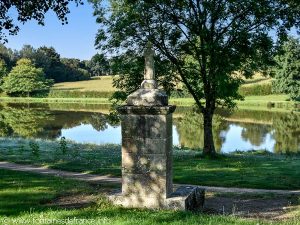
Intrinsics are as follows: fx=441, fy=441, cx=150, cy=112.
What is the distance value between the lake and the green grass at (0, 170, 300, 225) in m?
22.1

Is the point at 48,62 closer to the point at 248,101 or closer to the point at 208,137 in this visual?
the point at 248,101

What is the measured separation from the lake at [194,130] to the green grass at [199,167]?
472 inches

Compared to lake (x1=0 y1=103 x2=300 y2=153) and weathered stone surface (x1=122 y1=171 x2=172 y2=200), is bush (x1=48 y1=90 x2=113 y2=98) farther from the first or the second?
weathered stone surface (x1=122 y1=171 x2=172 y2=200)

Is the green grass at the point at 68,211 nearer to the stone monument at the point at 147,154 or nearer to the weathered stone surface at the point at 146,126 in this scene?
the stone monument at the point at 147,154

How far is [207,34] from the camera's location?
24828mm

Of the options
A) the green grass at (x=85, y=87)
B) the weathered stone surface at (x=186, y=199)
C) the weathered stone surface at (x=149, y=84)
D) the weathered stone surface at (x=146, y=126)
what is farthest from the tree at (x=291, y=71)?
the weathered stone surface at (x=146, y=126)

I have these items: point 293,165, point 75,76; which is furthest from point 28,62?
point 293,165

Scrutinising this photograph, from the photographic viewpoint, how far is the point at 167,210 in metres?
10.0

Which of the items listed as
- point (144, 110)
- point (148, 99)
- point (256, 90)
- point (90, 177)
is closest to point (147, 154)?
point (144, 110)

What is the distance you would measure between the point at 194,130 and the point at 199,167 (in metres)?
30.8

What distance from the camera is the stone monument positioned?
10.4 m

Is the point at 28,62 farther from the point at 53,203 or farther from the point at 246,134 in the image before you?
the point at 53,203

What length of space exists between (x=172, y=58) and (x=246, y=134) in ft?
82.8

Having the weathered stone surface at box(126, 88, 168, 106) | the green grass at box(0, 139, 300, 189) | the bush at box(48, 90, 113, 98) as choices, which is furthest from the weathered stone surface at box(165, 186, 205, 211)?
the bush at box(48, 90, 113, 98)
